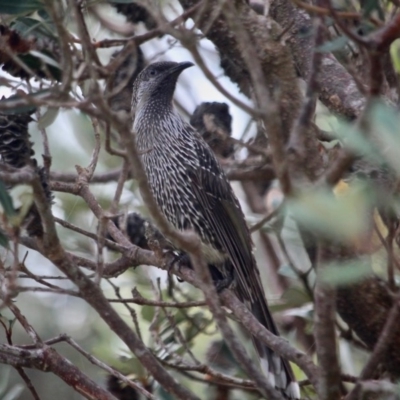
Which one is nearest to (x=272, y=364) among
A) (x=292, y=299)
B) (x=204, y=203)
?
(x=292, y=299)

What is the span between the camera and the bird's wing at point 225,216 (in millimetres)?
4043

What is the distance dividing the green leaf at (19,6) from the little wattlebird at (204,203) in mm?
1570

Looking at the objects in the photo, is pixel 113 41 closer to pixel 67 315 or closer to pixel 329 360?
pixel 329 360

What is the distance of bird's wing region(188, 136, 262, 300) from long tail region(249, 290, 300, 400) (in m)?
0.09

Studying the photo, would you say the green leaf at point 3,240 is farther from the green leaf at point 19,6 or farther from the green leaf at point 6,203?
the green leaf at point 19,6

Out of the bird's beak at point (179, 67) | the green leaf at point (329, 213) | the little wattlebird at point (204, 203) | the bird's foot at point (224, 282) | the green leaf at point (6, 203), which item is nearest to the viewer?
the green leaf at point (329, 213)

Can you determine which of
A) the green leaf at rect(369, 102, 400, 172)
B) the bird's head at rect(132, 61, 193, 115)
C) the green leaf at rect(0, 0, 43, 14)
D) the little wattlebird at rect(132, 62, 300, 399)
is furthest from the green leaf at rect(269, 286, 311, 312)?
the green leaf at rect(369, 102, 400, 172)

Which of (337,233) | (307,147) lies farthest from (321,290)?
(307,147)

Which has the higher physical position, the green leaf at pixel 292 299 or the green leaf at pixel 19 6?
the green leaf at pixel 19 6

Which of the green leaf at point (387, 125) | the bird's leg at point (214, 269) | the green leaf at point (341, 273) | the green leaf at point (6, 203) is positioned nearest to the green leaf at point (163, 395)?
the bird's leg at point (214, 269)

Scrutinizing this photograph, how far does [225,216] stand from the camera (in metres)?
4.16

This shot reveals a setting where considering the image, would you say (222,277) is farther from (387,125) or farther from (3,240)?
(387,125)

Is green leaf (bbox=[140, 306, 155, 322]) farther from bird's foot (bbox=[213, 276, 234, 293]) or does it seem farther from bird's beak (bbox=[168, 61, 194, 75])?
bird's beak (bbox=[168, 61, 194, 75])

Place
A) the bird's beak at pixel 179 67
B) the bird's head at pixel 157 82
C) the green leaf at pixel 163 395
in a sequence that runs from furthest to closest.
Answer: the bird's head at pixel 157 82, the bird's beak at pixel 179 67, the green leaf at pixel 163 395
